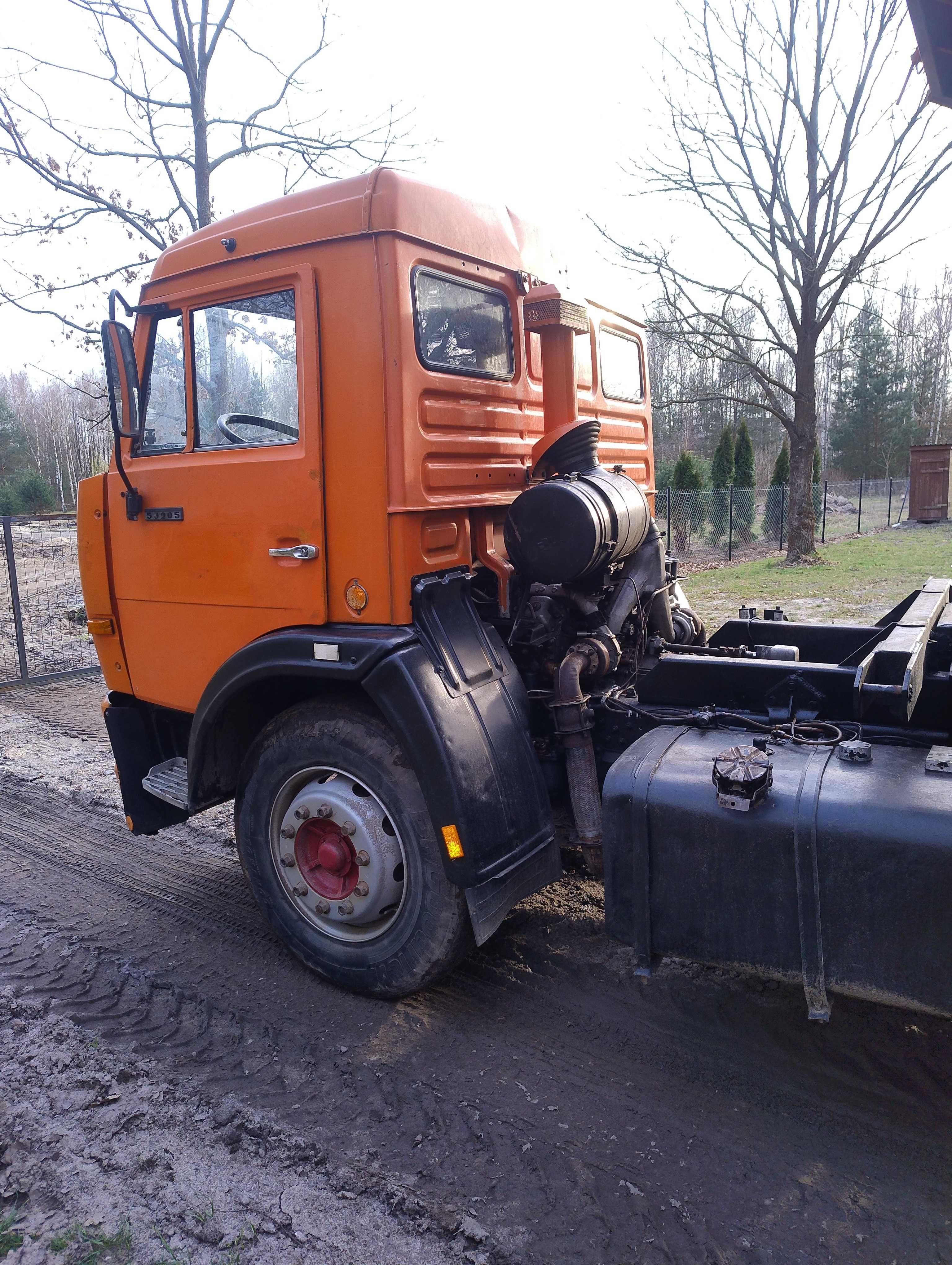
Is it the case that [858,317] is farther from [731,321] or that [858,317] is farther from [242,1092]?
[242,1092]

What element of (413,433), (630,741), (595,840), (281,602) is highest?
(413,433)

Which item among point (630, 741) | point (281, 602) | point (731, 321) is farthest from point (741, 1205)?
point (731, 321)

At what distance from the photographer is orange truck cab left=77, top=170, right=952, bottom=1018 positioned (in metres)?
2.53

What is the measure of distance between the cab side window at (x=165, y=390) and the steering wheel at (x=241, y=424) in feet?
0.83

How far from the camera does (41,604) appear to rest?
1266 centimetres

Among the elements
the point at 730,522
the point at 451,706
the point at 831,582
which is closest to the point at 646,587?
the point at 451,706

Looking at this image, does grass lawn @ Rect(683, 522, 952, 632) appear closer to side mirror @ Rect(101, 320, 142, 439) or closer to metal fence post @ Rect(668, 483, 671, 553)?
metal fence post @ Rect(668, 483, 671, 553)

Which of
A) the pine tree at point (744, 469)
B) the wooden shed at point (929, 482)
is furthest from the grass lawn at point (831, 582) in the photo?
the wooden shed at point (929, 482)

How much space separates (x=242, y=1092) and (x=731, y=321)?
1840 cm

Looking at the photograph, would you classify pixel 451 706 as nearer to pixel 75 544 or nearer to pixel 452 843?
pixel 452 843

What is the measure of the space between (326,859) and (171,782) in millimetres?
1120

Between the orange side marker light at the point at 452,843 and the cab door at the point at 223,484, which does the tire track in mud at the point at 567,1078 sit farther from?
the cab door at the point at 223,484

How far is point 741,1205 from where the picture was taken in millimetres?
2328

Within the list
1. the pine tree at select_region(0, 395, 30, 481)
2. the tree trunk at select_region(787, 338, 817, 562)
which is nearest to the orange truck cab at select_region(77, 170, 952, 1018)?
the tree trunk at select_region(787, 338, 817, 562)
